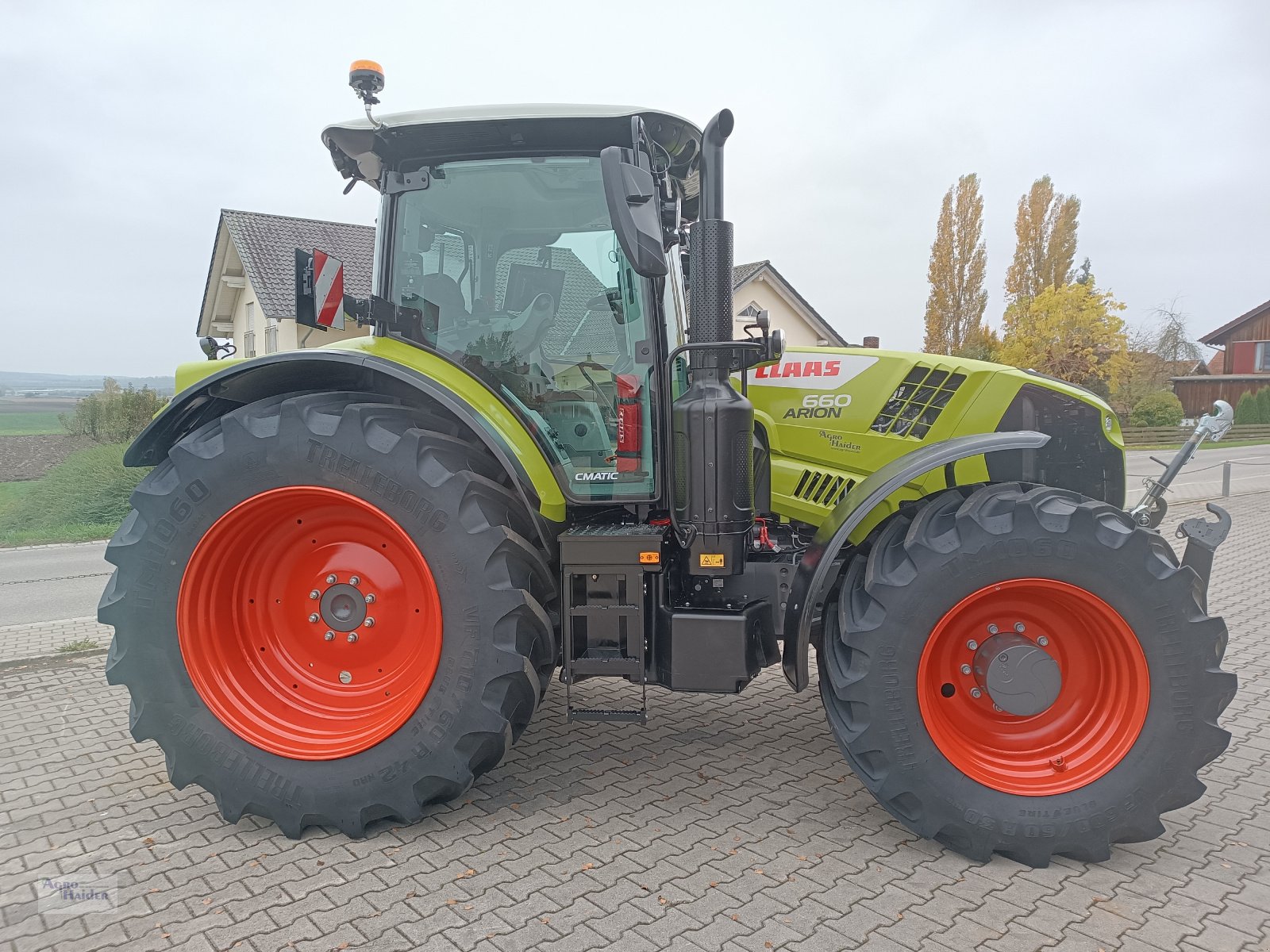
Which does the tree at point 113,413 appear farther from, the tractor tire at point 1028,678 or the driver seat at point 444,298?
the tractor tire at point 1028,678

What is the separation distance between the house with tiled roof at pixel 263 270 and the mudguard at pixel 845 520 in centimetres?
1579

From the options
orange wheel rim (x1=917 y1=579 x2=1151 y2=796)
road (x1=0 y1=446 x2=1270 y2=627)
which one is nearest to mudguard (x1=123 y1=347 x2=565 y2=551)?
orange wheel rim (x1=917 y1=579 x2=1151 y2=796)

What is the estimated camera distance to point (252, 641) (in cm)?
328

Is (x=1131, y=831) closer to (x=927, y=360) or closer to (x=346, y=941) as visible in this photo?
(x=927, y=360)

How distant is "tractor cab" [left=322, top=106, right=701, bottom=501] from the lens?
3.26 m

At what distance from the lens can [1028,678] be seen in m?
2.85

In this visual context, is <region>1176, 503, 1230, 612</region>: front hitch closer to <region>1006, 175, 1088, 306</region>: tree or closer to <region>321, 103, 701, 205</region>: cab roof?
<region>321, 103, 701, 205</region>: cab roof

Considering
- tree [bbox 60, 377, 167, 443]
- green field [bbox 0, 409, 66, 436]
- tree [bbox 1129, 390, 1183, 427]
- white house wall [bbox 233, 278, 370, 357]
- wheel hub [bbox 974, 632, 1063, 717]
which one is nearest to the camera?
wheel hub [bbox 974, 632, 1063, 717]

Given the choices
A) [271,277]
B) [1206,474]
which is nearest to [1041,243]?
[1206,474]

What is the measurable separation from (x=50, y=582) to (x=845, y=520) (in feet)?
29.1

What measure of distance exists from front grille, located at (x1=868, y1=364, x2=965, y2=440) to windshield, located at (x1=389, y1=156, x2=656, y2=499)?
1007mm

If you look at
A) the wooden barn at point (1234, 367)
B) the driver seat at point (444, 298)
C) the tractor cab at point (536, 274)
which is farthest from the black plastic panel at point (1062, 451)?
the wooden barn at point (1234, 367)

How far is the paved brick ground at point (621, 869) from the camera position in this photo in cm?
239

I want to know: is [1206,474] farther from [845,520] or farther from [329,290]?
[329,290]
